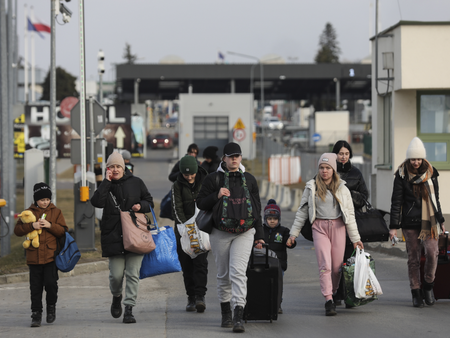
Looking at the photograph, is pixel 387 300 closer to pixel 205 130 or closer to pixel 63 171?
pixel 63 171

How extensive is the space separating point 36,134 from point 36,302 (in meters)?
26.9

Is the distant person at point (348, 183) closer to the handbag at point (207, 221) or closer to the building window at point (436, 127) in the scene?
the handbag at point (207, 221)

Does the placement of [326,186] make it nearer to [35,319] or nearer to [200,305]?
[200,305]

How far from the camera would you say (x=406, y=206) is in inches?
323

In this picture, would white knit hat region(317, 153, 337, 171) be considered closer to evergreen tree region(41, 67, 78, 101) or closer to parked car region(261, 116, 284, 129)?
evergreen tree region(41, 67, 78, 101)

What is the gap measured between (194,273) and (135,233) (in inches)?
45.4

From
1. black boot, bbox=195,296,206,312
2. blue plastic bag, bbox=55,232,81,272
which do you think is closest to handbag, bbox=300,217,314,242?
black boot, bbox=195,296,206,312

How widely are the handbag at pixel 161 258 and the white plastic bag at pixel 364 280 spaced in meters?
1.88

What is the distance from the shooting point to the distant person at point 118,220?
7363mm

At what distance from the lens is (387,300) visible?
8594mm

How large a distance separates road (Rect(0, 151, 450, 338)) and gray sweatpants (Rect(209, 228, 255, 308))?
363 millimetres

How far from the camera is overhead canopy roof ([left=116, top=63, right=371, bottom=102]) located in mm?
66125

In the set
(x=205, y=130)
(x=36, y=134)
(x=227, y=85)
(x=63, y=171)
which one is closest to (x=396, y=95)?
(x=36, y=134)

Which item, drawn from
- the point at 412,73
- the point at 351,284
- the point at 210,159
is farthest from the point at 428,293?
the point at 412,73
